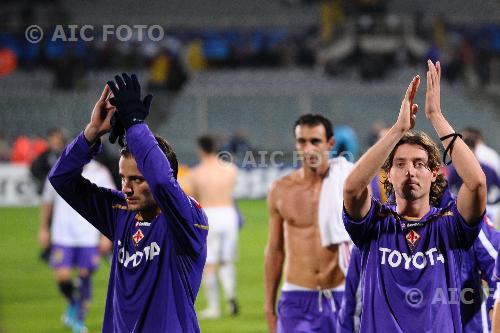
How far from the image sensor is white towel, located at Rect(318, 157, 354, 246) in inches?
275

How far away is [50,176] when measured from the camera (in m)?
4.76

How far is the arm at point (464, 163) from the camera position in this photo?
4.24 meters

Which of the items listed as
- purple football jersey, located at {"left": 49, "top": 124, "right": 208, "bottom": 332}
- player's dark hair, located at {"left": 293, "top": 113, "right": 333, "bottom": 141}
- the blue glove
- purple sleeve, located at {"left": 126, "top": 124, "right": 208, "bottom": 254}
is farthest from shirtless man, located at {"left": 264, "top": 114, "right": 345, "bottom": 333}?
the blue glove

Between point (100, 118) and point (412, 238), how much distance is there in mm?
1510

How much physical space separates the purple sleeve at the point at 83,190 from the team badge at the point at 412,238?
4.50ft

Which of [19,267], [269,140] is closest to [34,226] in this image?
[19,267]

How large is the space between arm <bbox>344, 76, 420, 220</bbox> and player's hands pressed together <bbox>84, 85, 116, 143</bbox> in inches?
44.4

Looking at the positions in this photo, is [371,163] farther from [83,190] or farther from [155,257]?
[83,190]

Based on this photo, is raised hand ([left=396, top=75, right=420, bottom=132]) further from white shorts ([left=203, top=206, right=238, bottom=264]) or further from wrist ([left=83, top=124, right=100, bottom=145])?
white shorts ([left=203, top=206, right=238, bottom=264])

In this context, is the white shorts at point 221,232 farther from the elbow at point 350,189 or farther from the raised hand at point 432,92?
the raised hand at point 432,92

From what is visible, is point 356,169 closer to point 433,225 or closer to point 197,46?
point 433,225

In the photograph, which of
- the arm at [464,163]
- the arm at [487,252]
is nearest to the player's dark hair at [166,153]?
the arm at [464,163]

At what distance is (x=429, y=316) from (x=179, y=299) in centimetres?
110

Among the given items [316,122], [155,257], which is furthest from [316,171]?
[155,257]
